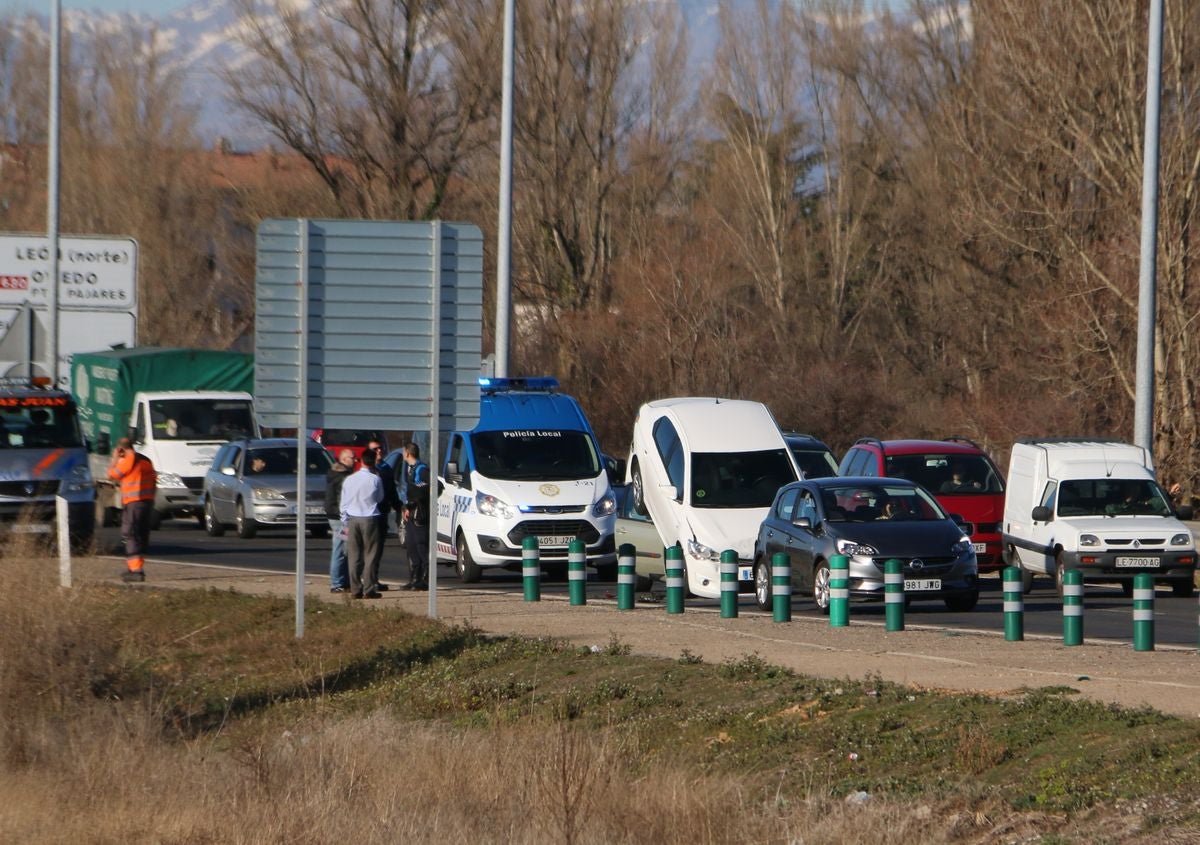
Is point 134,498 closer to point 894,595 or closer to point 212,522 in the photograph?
point 894,595

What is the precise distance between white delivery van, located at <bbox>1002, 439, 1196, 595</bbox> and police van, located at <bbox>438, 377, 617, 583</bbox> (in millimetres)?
5439

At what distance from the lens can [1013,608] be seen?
55.0ft

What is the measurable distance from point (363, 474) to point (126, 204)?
41951 mm

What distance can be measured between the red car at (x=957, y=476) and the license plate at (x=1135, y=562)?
2.52 metres

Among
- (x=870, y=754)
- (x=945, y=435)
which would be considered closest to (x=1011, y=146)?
(x=945, y=435)

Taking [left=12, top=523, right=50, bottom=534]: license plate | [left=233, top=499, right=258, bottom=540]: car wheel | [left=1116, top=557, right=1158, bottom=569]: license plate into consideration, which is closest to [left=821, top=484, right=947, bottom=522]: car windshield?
[left=1116, top=557, right=1158, bottom=569]: license plate

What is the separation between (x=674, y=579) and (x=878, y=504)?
2.67 meters

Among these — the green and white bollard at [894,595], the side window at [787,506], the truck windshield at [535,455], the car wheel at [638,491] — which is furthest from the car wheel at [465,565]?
the green and white bollard at [894,595]

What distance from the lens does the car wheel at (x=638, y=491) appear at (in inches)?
899

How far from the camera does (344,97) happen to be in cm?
4878

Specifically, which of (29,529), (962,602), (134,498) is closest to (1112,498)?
(962,602)

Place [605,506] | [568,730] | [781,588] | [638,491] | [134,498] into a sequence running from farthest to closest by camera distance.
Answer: [605,506]
[638,491]
[134,498]
[781,588]
[568,730]

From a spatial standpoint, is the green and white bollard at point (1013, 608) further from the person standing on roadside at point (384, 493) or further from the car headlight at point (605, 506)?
the car headlight at point (605, 506)

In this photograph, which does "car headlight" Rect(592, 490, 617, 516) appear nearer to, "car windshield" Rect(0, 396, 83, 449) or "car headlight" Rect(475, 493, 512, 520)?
"car headlight" Rect(475, 493, 512, 520)
